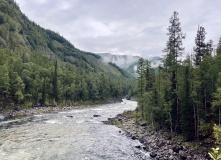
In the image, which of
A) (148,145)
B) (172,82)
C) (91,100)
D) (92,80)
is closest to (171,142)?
(148,145)

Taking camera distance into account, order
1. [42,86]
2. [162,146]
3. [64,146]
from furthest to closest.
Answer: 1. [42,86]
2. [162,146]
3. [64,146]

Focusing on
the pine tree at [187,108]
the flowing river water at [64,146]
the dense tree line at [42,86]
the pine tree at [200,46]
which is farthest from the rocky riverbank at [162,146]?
the dense tree line at [42,86]

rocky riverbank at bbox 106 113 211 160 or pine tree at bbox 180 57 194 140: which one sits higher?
pine tree at bbox 180 57 194 140

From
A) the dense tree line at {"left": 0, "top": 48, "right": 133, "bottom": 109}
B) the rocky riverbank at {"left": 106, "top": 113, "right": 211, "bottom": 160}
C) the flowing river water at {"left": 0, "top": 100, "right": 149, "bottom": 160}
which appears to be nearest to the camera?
the rocky riverbank at {"left": 106, "top": 113, "right": 211, "bottom": 160}

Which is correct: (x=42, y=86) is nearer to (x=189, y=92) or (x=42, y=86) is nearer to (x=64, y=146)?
(x=64, y=146)

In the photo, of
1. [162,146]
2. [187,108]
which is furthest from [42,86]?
[187,108]

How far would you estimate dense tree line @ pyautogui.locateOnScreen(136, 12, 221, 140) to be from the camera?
1200 inches

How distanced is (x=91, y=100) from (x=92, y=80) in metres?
16.6

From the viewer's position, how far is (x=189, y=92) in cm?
3262

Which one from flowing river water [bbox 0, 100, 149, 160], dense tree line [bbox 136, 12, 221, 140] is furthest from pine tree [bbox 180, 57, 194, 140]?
flowing river water [bbox 0, 100, 149, 160]

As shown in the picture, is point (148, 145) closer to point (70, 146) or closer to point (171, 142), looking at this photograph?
point (171, 142)

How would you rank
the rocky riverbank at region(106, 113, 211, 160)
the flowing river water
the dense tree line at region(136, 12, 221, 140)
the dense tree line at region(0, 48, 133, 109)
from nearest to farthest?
the rocky riverbank at region(106, 113, 211, 160)
the flowing river water
the dense tree line at region(136, 12, 221, 140)
the dense tree line at region(0, 48, 133, 109)

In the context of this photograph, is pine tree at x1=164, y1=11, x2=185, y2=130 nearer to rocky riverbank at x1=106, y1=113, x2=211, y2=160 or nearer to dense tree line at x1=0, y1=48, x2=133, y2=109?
rocky riverbank at x1=106, y1=113, x2=211, y2=160

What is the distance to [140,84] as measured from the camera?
62406 millimetres
